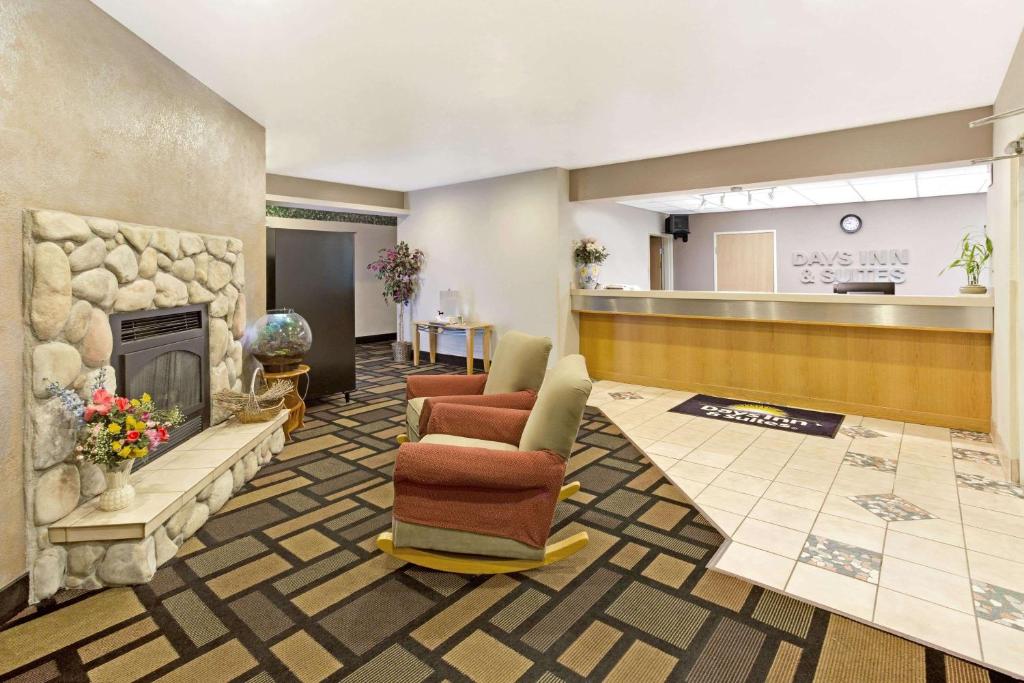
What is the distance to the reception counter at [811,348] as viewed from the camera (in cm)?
450

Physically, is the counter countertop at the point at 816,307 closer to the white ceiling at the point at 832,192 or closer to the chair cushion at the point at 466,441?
the white ceiling at the point at 832,192

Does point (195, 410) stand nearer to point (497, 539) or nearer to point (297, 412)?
point (297, 412)

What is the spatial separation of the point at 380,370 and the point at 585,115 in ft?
15.1

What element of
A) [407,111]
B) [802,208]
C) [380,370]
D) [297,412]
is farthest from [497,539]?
[802,208]

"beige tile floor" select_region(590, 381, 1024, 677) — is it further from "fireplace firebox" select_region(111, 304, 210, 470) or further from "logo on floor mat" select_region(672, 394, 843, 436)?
"fireplace firebox" select_region(111, 304, 210, 470)

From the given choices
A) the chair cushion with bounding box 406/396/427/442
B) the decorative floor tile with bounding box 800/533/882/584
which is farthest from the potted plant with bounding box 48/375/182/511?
the decorative floor tile with bounding box 800/533/882/584

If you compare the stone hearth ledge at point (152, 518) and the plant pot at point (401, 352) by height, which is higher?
the plant pot at point (401, 352)

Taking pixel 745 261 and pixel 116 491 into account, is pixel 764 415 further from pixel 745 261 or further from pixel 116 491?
pixel 745 261

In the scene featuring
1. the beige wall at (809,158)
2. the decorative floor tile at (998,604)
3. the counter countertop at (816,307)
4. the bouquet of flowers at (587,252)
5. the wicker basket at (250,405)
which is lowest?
the decorative floor tile at (998,604)

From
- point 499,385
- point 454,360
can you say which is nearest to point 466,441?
point 499,385

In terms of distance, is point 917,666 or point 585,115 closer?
point 917,666

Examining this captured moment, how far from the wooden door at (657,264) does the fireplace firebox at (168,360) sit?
794 centimetres

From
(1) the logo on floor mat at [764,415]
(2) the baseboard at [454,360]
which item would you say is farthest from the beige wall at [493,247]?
(1) the logo on floor mat at [764,415]

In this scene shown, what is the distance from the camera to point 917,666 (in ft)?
5.90
